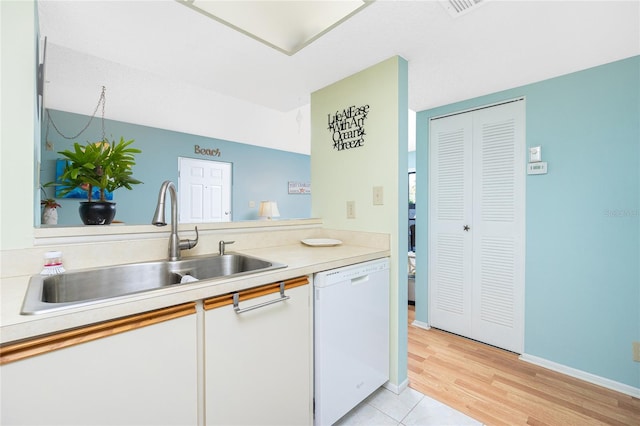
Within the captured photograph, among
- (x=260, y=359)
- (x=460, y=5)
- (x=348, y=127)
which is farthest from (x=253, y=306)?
(x=460, y=5)

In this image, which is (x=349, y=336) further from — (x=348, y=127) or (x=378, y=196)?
(x=348, y=127)

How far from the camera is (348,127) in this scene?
6.73 feet

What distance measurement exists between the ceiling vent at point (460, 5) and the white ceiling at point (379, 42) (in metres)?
0.03

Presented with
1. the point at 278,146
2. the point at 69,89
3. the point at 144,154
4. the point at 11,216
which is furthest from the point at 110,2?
the point at 278,146

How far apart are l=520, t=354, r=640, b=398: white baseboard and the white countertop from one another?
1.85 m

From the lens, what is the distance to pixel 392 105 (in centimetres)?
179

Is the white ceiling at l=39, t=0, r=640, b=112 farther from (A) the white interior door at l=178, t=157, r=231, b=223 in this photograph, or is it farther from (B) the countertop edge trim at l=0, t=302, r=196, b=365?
(A) the white interior door at l=178, t=157, r=231, b=223

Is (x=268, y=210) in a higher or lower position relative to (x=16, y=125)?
lower

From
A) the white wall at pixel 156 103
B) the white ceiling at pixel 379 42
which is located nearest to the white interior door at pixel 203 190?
the white wall at pixel 156 103

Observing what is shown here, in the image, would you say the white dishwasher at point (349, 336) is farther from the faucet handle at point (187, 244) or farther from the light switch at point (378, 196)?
the faucet handle at point (187, 244)

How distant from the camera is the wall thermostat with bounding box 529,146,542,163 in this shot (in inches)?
83.1

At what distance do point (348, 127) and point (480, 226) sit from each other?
144 centimetres

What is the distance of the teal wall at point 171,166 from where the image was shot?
3623mm

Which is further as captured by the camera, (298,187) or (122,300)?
(298,187)
